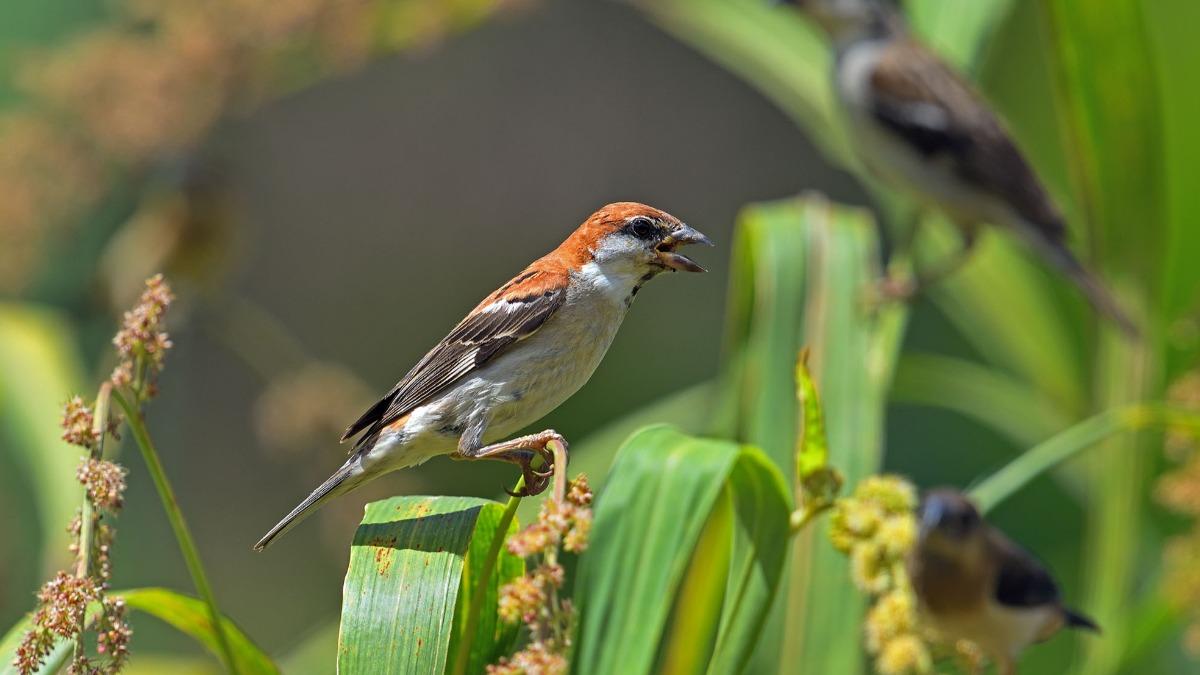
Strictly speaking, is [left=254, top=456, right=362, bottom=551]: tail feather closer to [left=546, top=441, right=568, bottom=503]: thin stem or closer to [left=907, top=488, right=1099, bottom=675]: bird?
[left=546, top=441, right=568, bottom=503]: thin stem

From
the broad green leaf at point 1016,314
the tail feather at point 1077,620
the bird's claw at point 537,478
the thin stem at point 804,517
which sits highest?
the broad green leaf at point 1016,314

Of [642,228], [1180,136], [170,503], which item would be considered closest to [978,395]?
[1180,136]

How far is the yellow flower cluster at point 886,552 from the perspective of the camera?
5.02 ft

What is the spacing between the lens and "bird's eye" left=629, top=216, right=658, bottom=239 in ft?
5.93

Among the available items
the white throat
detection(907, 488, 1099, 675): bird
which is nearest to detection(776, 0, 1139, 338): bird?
detection(907, 488, 1099, 675): bird

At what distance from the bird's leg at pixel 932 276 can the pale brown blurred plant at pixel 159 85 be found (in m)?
1.21

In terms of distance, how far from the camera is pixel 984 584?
260 centimetres

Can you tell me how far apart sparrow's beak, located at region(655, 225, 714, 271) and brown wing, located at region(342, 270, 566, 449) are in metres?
0.19

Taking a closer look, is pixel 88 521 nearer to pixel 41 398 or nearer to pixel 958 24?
pixel 41 398

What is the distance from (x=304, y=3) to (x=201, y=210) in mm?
618

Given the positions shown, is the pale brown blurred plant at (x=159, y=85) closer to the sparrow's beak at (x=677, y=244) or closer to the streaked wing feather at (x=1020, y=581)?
the sparrow's beak at (x=677, y=244)

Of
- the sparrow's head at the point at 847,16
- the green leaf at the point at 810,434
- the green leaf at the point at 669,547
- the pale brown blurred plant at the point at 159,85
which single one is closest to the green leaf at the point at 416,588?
the green leaf at the point at 669,547

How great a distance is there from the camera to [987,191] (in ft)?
10.9

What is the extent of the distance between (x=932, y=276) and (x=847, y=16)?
1.11 m
